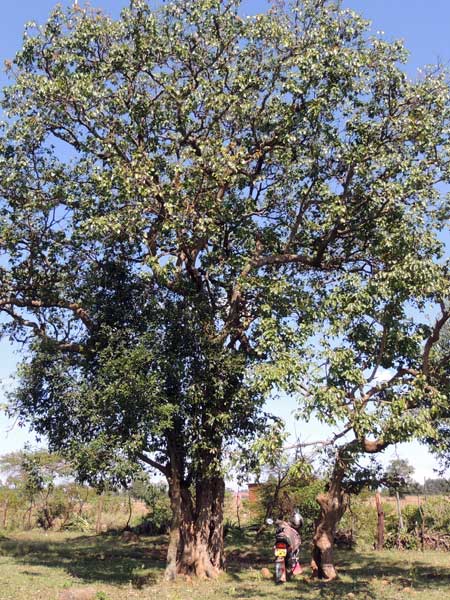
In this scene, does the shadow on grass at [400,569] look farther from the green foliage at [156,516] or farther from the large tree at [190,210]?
the green foliage at [156,516]

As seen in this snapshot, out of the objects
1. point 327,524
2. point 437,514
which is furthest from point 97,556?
point 437,514

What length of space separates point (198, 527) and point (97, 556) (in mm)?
5923

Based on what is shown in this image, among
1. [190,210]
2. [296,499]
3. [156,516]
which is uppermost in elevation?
[190,210]

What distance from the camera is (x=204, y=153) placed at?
45.0 ft

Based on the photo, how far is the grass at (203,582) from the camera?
11.7 m

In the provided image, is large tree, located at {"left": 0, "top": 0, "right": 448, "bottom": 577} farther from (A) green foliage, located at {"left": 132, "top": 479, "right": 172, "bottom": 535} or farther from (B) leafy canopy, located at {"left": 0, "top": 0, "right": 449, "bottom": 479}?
(A) green foliage, located at {"left": 132, "top": 479, "right": 172, "bottom": 535}

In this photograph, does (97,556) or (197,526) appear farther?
(97,556)

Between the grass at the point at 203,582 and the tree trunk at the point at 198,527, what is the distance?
20.3 inches

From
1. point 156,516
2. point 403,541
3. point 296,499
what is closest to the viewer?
point 403,541

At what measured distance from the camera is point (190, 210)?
13.2 meters

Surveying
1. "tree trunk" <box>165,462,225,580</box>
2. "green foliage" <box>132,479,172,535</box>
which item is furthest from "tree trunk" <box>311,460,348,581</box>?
"green foliage" <box>132,479,172,535</box>

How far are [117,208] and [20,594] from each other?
803 centimetres

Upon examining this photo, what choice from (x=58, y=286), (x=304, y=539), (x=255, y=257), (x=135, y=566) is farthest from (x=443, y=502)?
(x=58, y=286)

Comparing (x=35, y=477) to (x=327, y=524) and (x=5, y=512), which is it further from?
(x=5, y=512)
